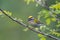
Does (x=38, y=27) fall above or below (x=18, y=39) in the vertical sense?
below

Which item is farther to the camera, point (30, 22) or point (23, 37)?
point (23, 37)

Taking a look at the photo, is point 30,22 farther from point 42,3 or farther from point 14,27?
point 14,27

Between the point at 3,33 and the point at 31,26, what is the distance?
280 inches

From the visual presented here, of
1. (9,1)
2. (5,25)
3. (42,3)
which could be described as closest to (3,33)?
(5,25)

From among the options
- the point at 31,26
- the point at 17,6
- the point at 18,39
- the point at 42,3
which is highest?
the point at 17,6

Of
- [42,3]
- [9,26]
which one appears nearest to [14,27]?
[9,26]

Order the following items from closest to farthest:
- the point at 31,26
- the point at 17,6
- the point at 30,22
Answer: the point at 31,26 → the point at 30,22 → the point at 17,6

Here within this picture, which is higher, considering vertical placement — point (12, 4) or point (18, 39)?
point (12, 4)

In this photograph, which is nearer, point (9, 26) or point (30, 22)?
point (30, 22)

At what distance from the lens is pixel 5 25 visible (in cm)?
973

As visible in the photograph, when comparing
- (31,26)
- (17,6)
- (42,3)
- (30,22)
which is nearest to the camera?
(31,26)

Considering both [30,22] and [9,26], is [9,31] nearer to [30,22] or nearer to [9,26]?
[9,26]

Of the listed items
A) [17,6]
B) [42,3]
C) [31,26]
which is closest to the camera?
[31,26]

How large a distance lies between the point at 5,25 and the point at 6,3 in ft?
2.03
